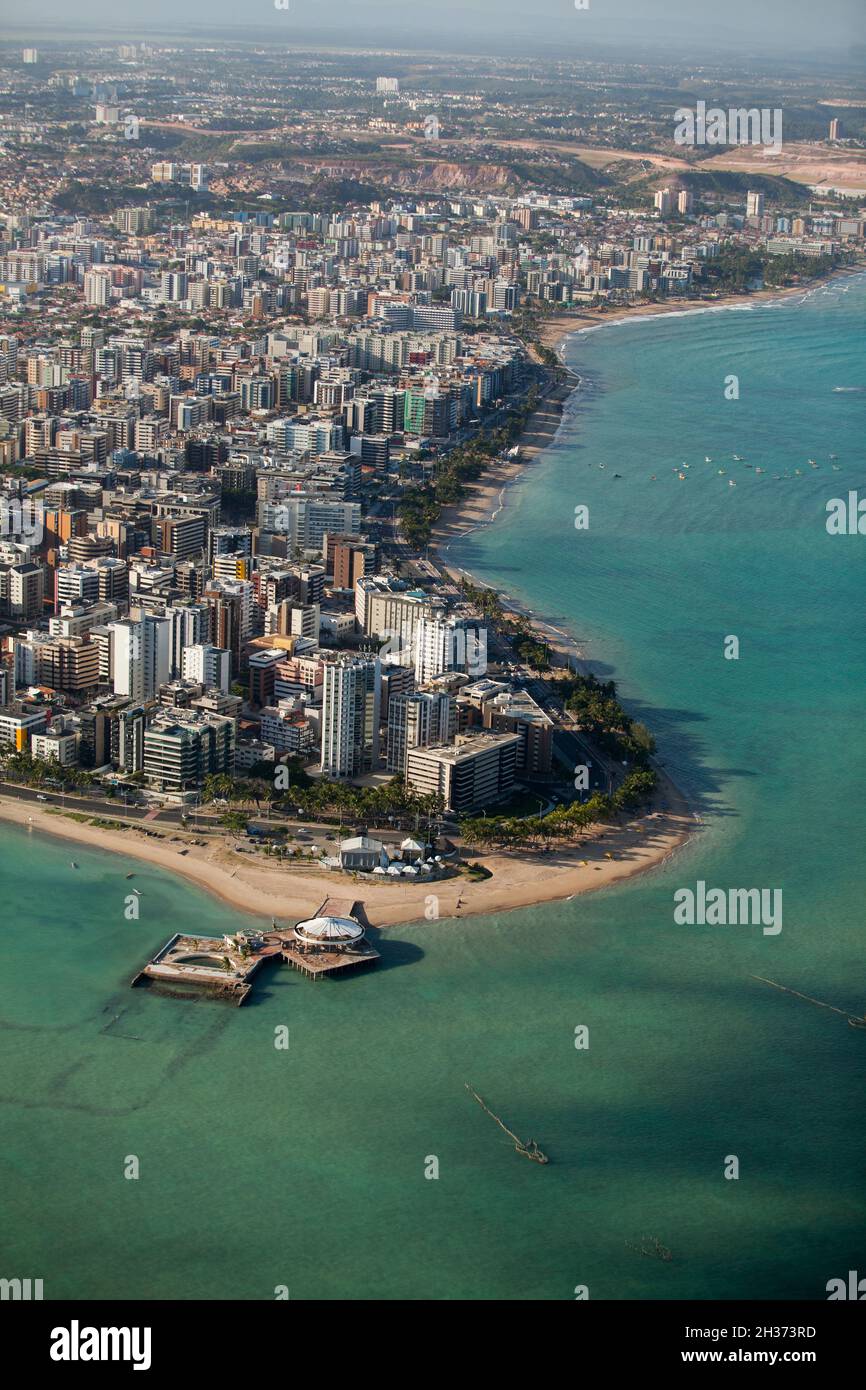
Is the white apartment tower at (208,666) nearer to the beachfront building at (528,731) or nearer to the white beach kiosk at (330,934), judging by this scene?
the beachfront building at (528,731)

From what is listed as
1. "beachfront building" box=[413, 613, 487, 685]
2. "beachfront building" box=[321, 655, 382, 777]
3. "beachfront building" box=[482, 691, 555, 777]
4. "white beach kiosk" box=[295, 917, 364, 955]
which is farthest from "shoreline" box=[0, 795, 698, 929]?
"beachfront building" box=[413, 613, 487, 685]

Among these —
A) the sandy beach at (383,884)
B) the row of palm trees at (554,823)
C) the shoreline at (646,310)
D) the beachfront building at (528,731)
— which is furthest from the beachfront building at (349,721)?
the shoreline at (646,310)

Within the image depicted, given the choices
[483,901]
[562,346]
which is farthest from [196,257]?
[483,901]

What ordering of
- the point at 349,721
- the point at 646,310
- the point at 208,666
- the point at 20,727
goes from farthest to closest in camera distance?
the point at 646,310 < the point at 208,666 < the point at 20,727 < the point at 349,721

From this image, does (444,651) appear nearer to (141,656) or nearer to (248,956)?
(141,656)

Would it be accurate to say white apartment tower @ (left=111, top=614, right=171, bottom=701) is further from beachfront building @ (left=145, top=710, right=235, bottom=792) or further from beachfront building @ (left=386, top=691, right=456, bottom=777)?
beachfront building @ (left=386, top=691, right=456, bottom=777)

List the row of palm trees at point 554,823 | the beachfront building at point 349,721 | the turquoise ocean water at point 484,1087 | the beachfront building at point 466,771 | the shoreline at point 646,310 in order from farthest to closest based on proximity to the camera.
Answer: the shoreline at point 646,310, the beachfront building at point 349,721, the beachfront building at point 466,771, the row of palm trees at point 554,823, the turquoise ocean water at point 484,1087

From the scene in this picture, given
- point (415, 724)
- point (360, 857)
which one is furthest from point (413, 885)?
point (415, 724)
